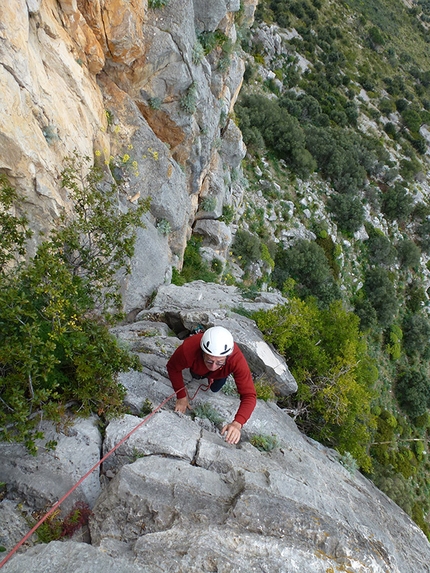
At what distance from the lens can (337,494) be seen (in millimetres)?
5438

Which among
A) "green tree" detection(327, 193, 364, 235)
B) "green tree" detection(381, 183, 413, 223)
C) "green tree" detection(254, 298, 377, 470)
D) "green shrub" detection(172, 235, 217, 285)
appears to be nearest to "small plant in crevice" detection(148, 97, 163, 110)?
"green shrub" detection(172, 235, 217, 285)

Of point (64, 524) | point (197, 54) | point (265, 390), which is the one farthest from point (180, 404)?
point (197, 54)

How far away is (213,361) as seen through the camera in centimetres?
505

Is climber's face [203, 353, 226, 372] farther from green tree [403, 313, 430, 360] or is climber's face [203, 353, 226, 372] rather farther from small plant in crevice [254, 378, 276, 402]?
green tree [403, 313, 430, 360]

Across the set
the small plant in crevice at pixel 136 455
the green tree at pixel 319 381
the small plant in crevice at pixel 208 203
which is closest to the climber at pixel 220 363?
the small plant in crevice at pixel 136 455

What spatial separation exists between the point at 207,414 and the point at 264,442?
114cm

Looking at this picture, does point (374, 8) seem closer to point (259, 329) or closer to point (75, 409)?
point (259, 329)

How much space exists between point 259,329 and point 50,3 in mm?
9680

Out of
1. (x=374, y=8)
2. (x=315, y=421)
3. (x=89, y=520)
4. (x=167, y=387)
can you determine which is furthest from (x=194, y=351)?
(x=374, y=8)

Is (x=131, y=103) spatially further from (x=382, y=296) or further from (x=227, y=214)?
(x=382, y=296)

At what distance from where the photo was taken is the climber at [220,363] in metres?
4.98

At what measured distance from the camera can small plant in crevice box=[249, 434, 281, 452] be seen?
5984 mm

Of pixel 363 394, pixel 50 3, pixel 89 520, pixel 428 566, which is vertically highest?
pixel 50 3

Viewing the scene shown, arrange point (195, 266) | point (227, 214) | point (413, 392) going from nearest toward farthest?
point (195, 266) → point (227, 214) → point (413, 392)
